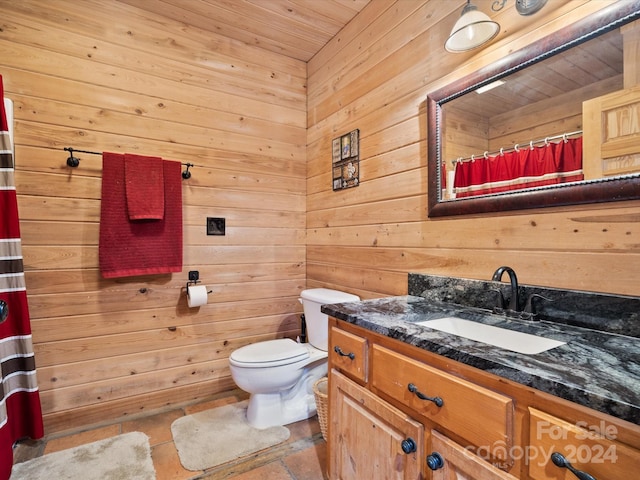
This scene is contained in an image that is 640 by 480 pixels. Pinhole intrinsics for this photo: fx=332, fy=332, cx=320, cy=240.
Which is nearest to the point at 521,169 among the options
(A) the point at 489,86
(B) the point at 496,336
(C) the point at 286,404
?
(A) the point at 489,86

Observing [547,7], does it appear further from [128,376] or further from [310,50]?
[128,376]

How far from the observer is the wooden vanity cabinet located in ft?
2.04

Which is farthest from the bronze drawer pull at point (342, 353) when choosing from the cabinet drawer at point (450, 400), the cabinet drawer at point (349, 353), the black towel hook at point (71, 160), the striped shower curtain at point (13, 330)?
the black towel hook at point (71, 160)

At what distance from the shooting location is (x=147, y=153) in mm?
2188

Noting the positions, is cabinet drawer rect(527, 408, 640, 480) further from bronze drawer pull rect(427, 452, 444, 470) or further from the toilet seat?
the toilet seat

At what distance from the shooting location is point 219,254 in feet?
7.91

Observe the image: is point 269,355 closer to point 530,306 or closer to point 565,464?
point 530,306

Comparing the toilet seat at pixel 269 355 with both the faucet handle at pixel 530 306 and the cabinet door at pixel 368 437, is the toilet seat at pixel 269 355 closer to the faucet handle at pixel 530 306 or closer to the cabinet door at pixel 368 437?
the cabinet door at pixel 368 437

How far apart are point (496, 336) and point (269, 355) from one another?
1244 millimetres

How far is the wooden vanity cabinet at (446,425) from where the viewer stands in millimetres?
622

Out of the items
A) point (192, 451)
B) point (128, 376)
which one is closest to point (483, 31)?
point (192, 451)

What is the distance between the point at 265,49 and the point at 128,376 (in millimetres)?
2530

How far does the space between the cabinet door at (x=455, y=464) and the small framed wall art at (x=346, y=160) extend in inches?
61.6

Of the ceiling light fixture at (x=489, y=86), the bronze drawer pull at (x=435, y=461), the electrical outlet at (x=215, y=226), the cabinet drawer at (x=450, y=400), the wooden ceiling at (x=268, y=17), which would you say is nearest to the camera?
the cabinet drawer at (x=450, y=400)
